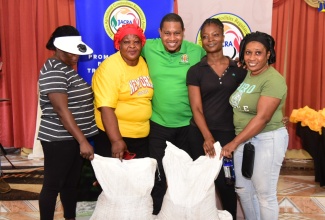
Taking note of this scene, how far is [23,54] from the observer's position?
4359 mm

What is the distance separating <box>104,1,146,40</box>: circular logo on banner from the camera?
9.25 feet

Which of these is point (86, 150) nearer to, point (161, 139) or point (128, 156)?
point (128, 156)

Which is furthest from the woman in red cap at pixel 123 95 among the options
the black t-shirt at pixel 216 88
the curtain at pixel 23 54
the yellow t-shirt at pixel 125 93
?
the curtain at pixel 23 54

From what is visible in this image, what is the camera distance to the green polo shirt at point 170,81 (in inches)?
97.1

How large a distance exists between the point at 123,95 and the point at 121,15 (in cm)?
76

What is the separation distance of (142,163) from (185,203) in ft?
1.05

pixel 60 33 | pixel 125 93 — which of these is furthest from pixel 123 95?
pixel 60 33

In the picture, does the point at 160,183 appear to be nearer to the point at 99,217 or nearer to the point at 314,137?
the point at 99,217

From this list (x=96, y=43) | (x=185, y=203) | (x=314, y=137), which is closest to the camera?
(x=185, y=203)

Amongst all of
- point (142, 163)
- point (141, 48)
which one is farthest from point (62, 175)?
point (141, 48)

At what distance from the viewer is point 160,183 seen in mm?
2652

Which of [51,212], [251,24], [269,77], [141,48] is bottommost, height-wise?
[51,212]

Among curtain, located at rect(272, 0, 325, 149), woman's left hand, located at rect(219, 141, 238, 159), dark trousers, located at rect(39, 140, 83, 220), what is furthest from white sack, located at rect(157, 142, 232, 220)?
curtain, located at rect(272, 0, 325, 149)

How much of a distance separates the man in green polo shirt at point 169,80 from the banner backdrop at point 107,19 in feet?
1.11
